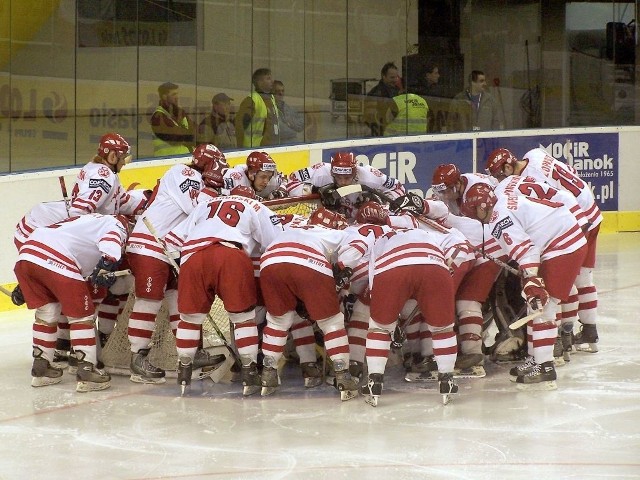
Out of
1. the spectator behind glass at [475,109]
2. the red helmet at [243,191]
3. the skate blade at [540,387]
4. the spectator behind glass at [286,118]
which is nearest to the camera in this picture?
the skate blade at [540,387]

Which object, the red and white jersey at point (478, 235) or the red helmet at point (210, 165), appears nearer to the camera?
the red and white jersey at point (478, 235)

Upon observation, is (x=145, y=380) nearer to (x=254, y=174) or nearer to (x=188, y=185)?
(x=188, y=185)

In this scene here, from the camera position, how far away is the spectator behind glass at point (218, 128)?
9477 millimetres

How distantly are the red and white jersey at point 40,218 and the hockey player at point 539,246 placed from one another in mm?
2002

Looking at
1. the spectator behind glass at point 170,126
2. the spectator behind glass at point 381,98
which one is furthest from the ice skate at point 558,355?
the spectator behind glass at point 381,98

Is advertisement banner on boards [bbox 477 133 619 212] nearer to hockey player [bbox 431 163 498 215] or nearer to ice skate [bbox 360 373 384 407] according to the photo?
hockey player [bbox 431 163 498 215]

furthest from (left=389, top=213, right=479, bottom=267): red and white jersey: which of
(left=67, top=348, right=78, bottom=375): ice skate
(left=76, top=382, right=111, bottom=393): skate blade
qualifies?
(left=67, top=348, right=78, bottom=375): ice skate

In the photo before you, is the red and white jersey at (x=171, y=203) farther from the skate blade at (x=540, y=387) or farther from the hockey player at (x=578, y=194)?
the skate blade at (x=540, y=387)

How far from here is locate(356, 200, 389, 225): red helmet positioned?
596 centimetres

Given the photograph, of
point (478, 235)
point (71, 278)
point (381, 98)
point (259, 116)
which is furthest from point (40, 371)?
point (381, 98)

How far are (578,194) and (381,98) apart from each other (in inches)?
164

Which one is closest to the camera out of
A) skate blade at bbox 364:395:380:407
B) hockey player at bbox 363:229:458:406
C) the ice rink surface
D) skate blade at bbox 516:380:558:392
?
the ice rink surface

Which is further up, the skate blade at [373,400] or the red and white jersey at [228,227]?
the red and white jersey at [228,227]

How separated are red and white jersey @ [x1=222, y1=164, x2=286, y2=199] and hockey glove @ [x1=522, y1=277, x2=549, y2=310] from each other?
1.53 meters
